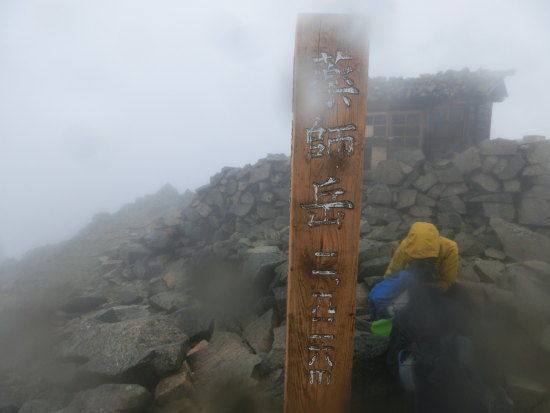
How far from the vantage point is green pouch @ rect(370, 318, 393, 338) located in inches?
122

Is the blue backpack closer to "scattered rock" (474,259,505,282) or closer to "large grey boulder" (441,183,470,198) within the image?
"scattered rock" (474,259,505,282)

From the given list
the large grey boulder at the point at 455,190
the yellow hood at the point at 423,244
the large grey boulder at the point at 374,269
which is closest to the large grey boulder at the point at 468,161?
the large grey boulder at the point at 455,190

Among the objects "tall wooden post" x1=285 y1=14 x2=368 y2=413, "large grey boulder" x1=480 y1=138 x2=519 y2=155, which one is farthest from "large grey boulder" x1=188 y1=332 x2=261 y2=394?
"large grey boulder" x1=480 y1=138 x2=519 y2=155

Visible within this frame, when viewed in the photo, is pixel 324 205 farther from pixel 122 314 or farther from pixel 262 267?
pixel 122 314

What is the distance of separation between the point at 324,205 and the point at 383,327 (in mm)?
1817

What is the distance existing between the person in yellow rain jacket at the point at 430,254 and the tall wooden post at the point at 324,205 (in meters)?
1.81

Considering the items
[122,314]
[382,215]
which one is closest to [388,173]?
[382,215]

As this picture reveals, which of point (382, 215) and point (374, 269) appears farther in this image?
point (382, 215)

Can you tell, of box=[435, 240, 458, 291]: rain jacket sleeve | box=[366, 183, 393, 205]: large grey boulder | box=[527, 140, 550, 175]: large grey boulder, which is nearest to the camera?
box=[435, 240, 458, 291]: rain jacket sleeve

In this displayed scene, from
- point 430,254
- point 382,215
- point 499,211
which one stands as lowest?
point 382,215

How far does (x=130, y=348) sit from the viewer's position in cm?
352

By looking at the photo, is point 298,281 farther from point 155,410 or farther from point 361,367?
point 155,410

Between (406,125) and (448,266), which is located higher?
(406,125)

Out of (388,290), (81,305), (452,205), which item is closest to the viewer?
(388,290)
